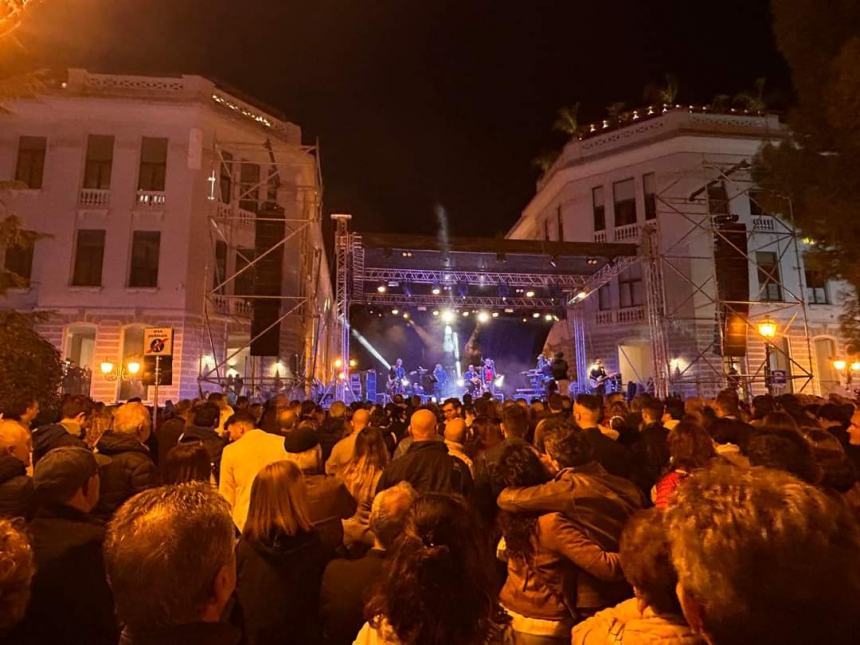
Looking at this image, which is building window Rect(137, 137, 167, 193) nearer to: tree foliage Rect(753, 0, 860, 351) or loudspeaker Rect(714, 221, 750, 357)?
loudspeaker Rect(714, 221, 750, 357)

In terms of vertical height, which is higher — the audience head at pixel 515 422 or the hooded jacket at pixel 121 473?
the audience head at pixel 515 422

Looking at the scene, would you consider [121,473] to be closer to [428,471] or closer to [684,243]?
[428,471]

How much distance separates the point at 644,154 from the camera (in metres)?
26.2

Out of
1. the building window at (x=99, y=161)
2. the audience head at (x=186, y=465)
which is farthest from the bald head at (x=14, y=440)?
the building window at (x=99, y=161)

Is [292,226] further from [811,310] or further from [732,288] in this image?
[811,310]

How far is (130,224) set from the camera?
21.4m

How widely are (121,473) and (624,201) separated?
26613mm

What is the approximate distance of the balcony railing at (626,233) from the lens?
2621 cm

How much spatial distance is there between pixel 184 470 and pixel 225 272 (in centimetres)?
1994

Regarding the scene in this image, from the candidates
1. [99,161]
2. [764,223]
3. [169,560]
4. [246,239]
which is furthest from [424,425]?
[764,223]

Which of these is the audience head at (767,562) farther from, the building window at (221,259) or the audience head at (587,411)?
the building window at (221,259)

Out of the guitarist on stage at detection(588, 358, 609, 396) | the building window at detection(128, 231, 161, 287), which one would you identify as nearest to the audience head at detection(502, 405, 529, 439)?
the guitarist on stage at detection(588, 358, 609, 396)

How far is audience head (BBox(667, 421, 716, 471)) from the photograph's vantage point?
3.41m

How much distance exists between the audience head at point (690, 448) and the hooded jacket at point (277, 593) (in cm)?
224
